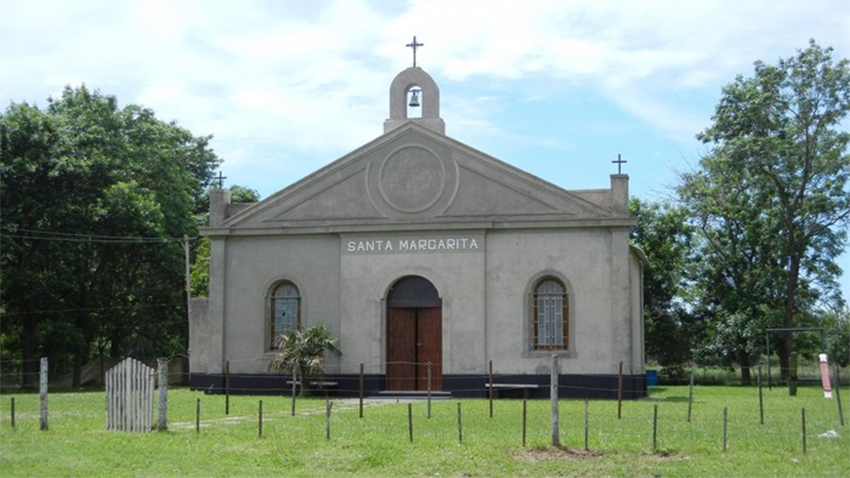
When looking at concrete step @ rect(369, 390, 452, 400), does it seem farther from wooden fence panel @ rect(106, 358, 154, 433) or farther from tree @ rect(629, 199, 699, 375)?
tree @ rect(629, 199, 699, 375)

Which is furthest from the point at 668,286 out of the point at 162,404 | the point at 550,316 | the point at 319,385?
the point at 162,404

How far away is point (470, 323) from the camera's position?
3027 centimetres

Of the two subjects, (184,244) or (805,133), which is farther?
(184,244)

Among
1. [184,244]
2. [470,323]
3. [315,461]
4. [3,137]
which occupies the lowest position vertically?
[315,461]

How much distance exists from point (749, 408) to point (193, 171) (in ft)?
122

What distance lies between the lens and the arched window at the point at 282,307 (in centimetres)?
3219

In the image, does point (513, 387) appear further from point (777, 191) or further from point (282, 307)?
point (777, 191)

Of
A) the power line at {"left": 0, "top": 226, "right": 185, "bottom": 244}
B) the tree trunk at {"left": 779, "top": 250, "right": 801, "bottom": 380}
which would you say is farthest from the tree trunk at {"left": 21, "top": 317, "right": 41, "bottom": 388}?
the tree trunk at {"left": 779, "top": 250, "right": 801, "bottom": 380}

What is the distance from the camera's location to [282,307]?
32.2 m

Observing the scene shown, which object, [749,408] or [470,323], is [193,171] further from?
[749,408]

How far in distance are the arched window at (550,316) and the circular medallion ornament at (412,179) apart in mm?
4055

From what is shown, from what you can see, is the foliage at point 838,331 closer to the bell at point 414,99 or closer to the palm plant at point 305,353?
the bell at point 414,99

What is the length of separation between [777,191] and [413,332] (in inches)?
793

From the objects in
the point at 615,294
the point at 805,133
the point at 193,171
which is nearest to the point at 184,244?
the point at 193,171
